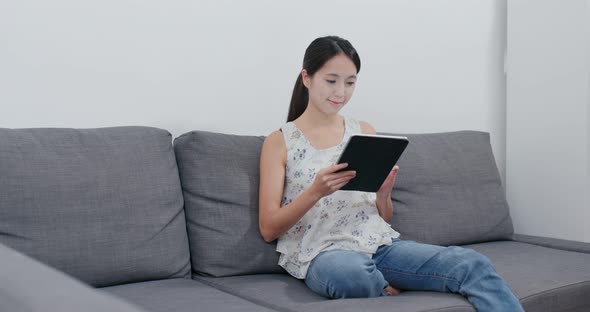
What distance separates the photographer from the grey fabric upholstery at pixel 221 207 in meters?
2.14

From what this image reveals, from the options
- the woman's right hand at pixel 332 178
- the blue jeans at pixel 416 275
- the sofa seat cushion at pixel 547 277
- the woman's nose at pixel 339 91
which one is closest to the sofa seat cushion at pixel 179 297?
the blue jeans at pixel 416 275

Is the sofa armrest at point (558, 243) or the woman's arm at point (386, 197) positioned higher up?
the woman's arm at point (386, 197)

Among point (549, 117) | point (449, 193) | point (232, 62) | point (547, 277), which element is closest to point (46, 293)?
point (547, 277)

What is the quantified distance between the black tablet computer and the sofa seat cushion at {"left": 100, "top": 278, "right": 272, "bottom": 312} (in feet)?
1.49

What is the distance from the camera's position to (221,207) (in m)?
2.18

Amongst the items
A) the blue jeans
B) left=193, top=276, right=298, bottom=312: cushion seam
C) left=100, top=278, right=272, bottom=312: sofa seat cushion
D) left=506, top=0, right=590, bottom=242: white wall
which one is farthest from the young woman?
left=506, top=0, right=590, bottom=242: white wall

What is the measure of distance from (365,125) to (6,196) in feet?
3.72

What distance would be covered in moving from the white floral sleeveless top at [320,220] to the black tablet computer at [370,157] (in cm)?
15

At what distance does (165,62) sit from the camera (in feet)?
7.97

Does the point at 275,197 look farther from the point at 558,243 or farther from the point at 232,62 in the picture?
the point at 558,243

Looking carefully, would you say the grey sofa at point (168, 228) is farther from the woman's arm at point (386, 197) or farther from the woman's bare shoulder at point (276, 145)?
the woman's arm at point (386, 197)

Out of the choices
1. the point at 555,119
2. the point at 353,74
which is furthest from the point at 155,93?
the point at 555,119

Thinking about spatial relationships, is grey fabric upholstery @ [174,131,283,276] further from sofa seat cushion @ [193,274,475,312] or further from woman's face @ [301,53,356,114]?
woman's face @ [301,53,356,114]

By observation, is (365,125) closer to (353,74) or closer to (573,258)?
(353,74)
